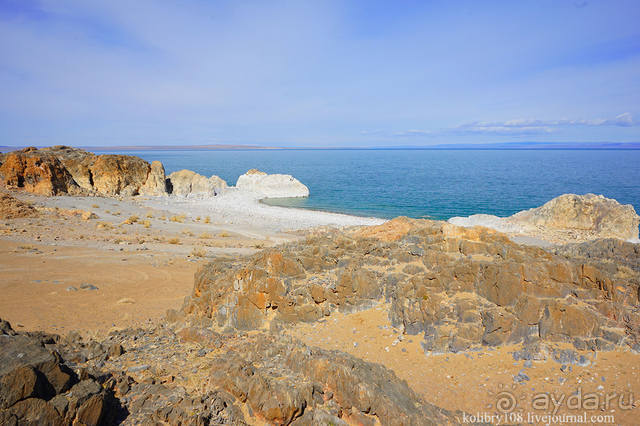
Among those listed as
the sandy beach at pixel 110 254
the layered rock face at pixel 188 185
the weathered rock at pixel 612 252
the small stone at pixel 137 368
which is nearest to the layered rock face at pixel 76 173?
the layered rock face at pixel 188 185

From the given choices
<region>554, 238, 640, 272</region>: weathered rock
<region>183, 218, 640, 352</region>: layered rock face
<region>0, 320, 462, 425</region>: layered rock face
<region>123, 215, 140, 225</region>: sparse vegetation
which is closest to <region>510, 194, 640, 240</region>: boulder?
<region>554, 238, 640, 272</region>: weathered rock

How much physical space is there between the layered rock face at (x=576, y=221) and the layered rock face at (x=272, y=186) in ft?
92.9

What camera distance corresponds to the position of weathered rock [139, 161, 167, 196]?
4334cm

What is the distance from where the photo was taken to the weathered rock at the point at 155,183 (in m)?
43.3

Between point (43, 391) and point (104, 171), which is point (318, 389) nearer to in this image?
point (43, 391)

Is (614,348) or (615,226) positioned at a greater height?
(614,348)

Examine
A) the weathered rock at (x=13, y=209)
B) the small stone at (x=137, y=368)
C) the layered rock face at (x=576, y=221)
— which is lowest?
the layered rock face at (x=576, y=221)

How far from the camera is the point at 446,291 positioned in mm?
7680

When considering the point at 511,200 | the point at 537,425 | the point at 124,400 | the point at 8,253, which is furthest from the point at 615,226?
the point at 8,253

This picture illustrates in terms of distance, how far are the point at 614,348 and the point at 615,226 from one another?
2676 centimetres

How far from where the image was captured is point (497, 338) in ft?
22.3

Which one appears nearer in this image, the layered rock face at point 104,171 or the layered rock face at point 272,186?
the layered rock face at point 104,171

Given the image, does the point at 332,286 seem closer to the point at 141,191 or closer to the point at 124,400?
the point at 124,400

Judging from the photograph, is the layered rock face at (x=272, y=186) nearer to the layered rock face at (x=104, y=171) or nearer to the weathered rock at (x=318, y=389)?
the layered rock face at (x=104, y=171)
